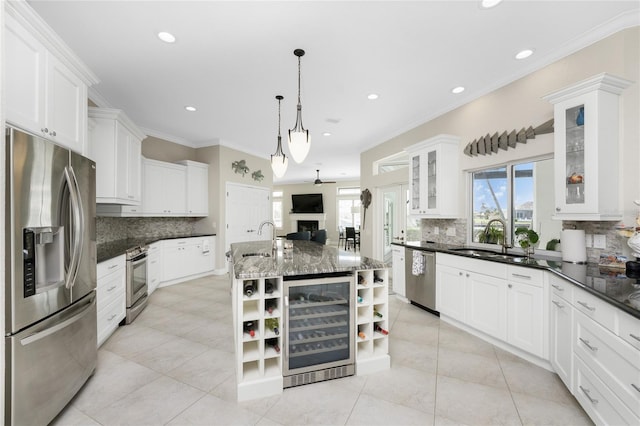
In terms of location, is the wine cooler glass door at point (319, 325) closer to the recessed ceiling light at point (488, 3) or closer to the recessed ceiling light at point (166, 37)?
the recessed ceiling light at point (488, 3)

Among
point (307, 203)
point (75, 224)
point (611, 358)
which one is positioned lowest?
point (611, 358)

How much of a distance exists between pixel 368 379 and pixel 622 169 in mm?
2653

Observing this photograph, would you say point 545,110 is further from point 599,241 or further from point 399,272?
point 399,272

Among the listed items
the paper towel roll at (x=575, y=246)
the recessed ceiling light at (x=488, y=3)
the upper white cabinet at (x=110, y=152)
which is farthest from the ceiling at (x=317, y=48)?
the paper towel roll at (x=575, y=246)

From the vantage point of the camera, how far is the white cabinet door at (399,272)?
403 cm

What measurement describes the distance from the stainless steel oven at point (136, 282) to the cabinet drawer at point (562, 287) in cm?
426

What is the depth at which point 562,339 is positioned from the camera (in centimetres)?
198

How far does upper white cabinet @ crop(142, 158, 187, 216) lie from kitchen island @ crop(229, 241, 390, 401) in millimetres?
3569

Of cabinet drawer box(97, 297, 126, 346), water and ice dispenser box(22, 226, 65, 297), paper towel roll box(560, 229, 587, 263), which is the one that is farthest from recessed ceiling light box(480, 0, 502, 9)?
cabinet drawer box(97, 297, 126, 346)

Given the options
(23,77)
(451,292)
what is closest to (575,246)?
(451,292)

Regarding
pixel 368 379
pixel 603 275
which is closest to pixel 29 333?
pixel 368 379

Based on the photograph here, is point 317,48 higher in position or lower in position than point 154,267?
higher

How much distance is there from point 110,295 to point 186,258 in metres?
2.40

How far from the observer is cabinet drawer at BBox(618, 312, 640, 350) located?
125 cm
